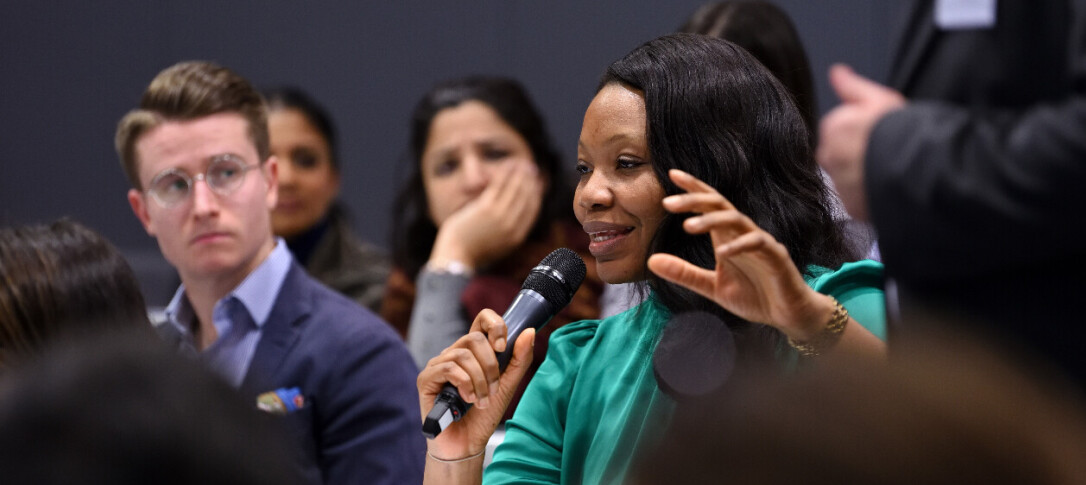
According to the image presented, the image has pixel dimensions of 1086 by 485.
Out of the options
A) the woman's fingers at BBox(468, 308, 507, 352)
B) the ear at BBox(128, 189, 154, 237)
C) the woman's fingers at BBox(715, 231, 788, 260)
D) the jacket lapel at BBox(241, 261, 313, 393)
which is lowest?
the jacket lapel at BBox(241, 261, 313, 393)

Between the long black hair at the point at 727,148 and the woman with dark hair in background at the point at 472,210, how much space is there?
4.02 feet

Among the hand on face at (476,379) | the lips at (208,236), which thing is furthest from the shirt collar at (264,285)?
the hand on face at (476,379)

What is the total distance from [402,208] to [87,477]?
2927 millimetres

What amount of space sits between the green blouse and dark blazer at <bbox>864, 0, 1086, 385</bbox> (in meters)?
0.34

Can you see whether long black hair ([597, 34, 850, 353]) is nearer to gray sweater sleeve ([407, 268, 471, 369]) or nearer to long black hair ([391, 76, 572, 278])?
gray sweater sleeve ([407, 268, 471, 369])

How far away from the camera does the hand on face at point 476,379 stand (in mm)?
1561

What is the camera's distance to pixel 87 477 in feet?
2.12

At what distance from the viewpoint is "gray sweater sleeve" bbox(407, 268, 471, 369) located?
110 inches

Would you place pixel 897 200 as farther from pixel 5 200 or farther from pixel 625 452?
pixel 5 200

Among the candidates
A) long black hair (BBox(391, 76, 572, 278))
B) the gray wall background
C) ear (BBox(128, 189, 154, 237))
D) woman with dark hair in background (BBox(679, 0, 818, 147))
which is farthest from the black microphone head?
the gray wall background

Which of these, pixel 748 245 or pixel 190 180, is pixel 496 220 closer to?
pixel 190 180

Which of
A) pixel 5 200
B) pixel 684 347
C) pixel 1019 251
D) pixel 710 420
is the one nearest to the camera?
pixel 710 420

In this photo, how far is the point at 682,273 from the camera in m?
1.29

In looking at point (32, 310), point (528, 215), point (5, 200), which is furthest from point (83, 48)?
point (32, 310)
